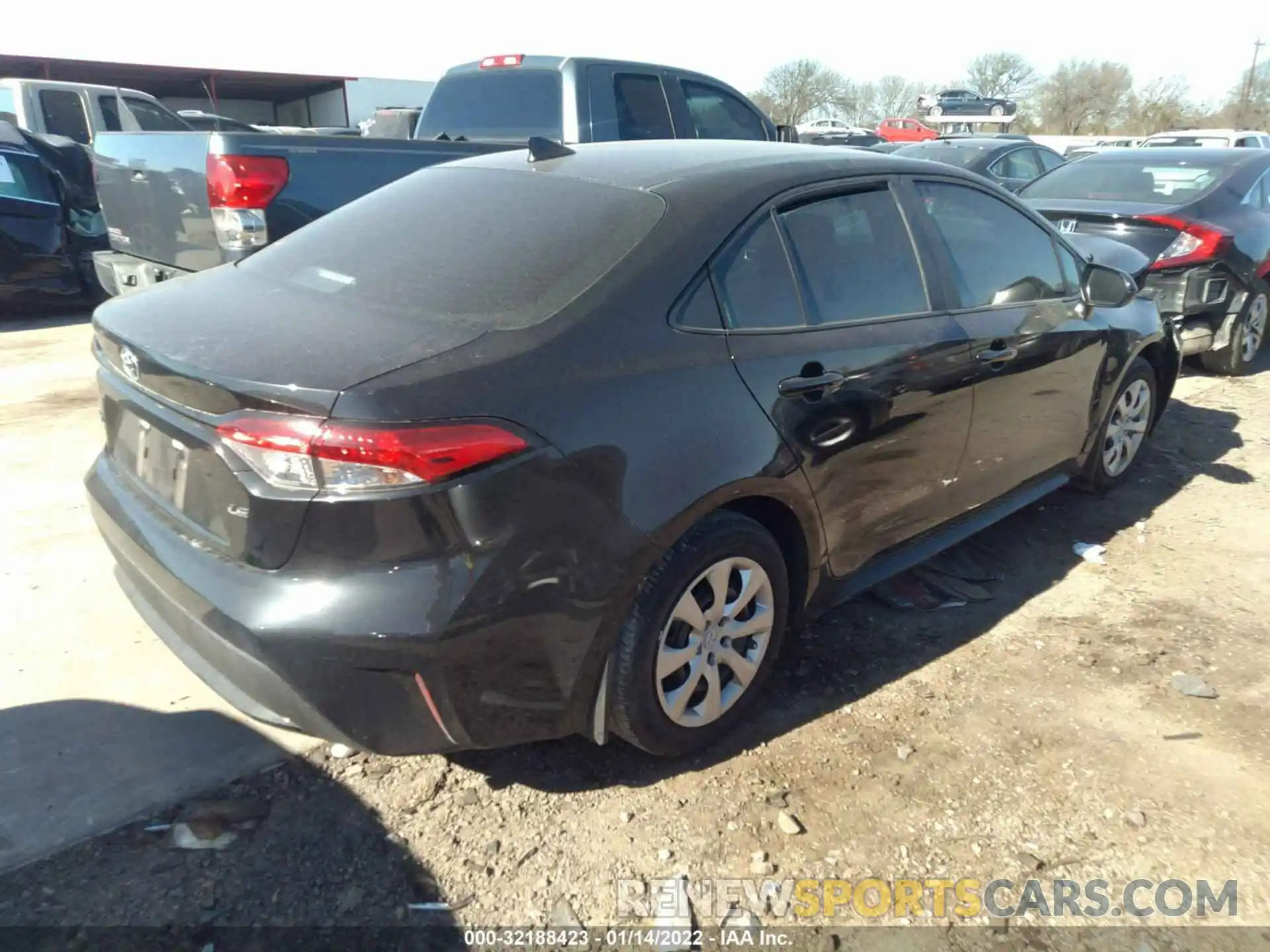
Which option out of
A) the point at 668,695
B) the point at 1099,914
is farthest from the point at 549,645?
the point at 1099,914

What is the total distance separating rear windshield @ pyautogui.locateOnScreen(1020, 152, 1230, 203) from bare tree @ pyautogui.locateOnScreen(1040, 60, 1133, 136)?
56648mm

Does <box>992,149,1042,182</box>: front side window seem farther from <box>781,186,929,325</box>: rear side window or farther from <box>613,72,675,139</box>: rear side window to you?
<box>781,186,929,325</box>: rear side window

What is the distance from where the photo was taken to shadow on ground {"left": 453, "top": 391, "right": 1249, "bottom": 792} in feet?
9.29

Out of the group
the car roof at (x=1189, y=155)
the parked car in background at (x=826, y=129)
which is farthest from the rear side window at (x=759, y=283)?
the parked car in background at (x=826, y=129)

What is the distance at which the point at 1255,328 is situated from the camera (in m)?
7.32

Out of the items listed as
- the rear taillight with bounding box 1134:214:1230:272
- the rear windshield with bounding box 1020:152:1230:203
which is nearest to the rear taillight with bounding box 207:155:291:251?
→ the rear taillight with bounding box 1134:214:1230:272

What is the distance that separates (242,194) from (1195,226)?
20.5 feet

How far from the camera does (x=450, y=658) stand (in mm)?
2176

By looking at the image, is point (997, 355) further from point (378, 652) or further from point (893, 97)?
point (893, 97)

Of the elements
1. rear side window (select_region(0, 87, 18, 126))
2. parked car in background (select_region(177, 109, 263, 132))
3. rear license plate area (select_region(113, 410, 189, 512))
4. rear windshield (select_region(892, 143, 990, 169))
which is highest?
rear side window (select_region(0, 87, 18, 126))

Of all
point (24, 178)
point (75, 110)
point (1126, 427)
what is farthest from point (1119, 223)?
point (75, 110)

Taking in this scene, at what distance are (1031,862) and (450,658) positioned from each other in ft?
5.29

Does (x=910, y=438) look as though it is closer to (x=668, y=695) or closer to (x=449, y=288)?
(x=668, y=695)

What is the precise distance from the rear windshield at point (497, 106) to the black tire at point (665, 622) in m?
5.04
